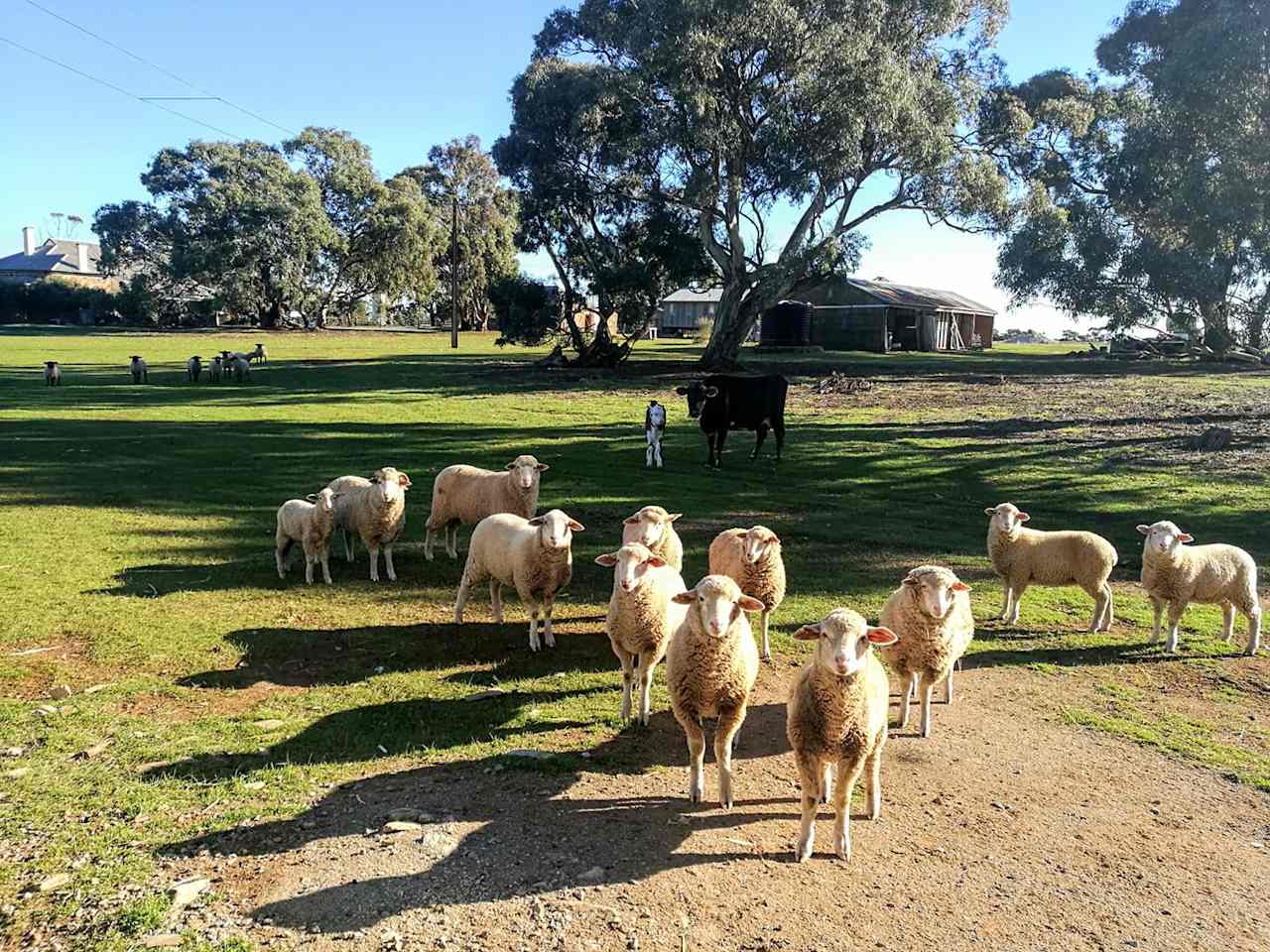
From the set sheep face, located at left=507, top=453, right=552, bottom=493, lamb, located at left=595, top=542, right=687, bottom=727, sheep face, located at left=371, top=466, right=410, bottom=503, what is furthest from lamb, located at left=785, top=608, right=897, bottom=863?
sheep face, located at left=371, top=466, right=410, bottom=503

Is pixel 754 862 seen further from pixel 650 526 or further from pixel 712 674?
pixel 650 526

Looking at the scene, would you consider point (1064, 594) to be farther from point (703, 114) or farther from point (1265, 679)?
point (703, 114)

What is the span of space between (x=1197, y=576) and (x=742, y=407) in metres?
10.9

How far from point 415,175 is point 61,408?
63.8 metres

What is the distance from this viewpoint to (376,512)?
9.47 m

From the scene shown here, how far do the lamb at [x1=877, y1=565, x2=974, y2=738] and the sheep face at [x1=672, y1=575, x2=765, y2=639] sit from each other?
1288 millimetres

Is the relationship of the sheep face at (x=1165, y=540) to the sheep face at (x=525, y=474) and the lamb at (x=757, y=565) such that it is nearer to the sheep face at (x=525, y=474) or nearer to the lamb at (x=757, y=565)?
the lamb at (x=757, y=565)

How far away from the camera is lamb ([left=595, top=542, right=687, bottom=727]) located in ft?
20.0

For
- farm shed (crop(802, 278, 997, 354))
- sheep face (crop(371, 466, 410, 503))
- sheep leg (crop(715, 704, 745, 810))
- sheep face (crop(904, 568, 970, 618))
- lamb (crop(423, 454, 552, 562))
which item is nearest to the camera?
sheep leg (crop(715, 704, 745, 810))

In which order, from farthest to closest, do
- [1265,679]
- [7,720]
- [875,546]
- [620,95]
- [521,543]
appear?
[620,95]
[875,546]
[521,543]
[1265,679]
[7,720]

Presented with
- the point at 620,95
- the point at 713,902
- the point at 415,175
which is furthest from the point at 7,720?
the point at 415,175

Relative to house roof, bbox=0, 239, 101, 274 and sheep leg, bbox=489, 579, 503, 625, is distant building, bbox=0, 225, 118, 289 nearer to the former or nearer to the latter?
house roof, bbox=0, 239, 101, 274

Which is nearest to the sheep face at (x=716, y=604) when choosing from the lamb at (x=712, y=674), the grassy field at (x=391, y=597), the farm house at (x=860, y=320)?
the lamb at (x=712, y=674)

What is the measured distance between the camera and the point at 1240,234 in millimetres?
19406
